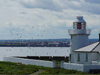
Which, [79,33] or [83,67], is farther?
[79,33]

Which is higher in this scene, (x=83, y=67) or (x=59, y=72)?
(x=83, y=67)

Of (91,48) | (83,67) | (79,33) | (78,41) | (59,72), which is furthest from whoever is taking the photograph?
(78,41)

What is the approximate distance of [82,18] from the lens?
44.3 m

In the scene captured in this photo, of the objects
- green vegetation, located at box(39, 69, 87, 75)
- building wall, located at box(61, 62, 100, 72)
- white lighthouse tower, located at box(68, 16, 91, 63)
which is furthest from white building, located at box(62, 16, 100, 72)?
green vegetation, located at box(39, 69, 87, 75)

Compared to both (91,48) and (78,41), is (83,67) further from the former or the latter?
(78,41)

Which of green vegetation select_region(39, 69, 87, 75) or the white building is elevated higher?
the white building

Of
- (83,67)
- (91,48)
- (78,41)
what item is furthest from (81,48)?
(83,67)

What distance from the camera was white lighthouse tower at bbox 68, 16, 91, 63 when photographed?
43656 mm

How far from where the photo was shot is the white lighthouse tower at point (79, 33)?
143 ft

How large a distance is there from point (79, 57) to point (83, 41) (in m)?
2.62

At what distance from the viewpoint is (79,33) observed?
1715 inches

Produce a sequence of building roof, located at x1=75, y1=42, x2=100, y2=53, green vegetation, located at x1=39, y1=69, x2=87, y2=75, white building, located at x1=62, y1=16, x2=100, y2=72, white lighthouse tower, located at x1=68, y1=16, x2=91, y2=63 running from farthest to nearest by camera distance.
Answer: white lighthouse tower, located at x1=68, y1=16, x2=91, y2=63 → building roof, located at x1=75, y1=42, x2=100, y2=53 → white building, located at x1=62, y1=16, x2=100, y2=72 → green vegetation, located at x1=39, y1=69, x2=87, y2=75

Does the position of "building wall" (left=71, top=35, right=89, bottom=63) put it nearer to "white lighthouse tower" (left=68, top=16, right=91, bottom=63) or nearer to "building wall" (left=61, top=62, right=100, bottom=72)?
"white lighthouse tower" (left=68, top=16, right=91, bottom=63)

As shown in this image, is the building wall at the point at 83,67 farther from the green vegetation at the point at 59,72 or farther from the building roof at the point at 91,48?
the building roof at the point at 91,48
